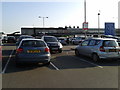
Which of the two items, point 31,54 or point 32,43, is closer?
point 31,54

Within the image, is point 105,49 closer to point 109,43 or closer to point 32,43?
point 109,43

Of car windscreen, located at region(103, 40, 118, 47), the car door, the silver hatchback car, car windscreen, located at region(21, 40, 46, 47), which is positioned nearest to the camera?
car windscreen, located at region(21, 40, 46, 47)

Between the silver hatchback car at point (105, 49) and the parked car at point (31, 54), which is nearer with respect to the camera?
the parked car at point (31, 54)

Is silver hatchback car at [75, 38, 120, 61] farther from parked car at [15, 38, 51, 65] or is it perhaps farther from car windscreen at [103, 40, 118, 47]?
parked car at [15, 38, 51, 65]

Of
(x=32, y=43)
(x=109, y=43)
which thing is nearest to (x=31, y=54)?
(x=32, y=43)

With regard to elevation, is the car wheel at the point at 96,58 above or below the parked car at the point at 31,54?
below

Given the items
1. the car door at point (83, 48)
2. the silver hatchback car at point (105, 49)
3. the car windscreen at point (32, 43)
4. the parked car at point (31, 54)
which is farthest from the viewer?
the car door at point (83, 48)

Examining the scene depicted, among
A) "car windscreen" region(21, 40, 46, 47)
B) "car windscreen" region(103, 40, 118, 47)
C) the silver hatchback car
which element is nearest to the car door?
the silver hatchback car

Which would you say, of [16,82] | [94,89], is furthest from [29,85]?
[94,89]

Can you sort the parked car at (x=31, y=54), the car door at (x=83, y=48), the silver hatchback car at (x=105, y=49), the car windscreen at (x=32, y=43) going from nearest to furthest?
the parked car at (x=31, y=54), the car windscreen at (x=32, y=43), the silver hatchback car at (x=105, y=49), the car door at (x=83, y=48)

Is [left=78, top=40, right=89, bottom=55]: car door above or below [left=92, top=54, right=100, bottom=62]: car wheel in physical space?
Result: above

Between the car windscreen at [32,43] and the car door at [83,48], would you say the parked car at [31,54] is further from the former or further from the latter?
the car door at [83,48]

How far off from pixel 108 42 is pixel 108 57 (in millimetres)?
982

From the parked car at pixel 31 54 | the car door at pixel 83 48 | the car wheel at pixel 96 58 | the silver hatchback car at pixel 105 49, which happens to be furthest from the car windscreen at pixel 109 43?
the parked car at pixel 31 54
